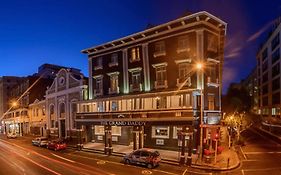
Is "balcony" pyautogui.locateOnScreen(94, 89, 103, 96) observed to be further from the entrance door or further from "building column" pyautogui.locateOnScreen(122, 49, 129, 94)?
the entrance door

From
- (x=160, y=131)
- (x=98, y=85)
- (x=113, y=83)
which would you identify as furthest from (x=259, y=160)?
(x=98, y=85)

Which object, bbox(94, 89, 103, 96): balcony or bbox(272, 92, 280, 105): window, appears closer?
bbox(94, 89, 103, 96): balcony

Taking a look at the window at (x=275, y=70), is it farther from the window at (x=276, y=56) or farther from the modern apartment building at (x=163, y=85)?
the modern apartment building at (x=163, y=85)

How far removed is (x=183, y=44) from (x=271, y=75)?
59.7 metres

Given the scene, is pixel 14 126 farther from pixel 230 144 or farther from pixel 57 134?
pixel 230 144

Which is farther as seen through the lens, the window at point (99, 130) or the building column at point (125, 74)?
the window at point (99, 130)

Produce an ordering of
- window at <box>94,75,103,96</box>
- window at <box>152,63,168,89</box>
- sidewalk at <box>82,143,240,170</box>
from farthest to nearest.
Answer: window at <box>94,75,103,96</box> → window at <box>152,63,168,89</box> → sidewalk at <box>82,143,240,170</box>

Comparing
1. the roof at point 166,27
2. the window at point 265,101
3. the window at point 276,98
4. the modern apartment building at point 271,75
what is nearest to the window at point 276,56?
the modern apartment building at point 271,75

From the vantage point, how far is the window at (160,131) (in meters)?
41.9

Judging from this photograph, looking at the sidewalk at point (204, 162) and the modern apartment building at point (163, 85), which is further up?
the modern apartment building at point (163, 85)

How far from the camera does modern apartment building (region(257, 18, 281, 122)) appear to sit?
82500 millimetres

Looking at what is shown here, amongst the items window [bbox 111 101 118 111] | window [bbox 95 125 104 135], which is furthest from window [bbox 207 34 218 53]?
window [bbox 95 125 104 135]

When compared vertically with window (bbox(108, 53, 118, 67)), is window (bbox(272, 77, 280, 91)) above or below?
below

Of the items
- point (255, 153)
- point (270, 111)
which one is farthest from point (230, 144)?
point (270, 111)
